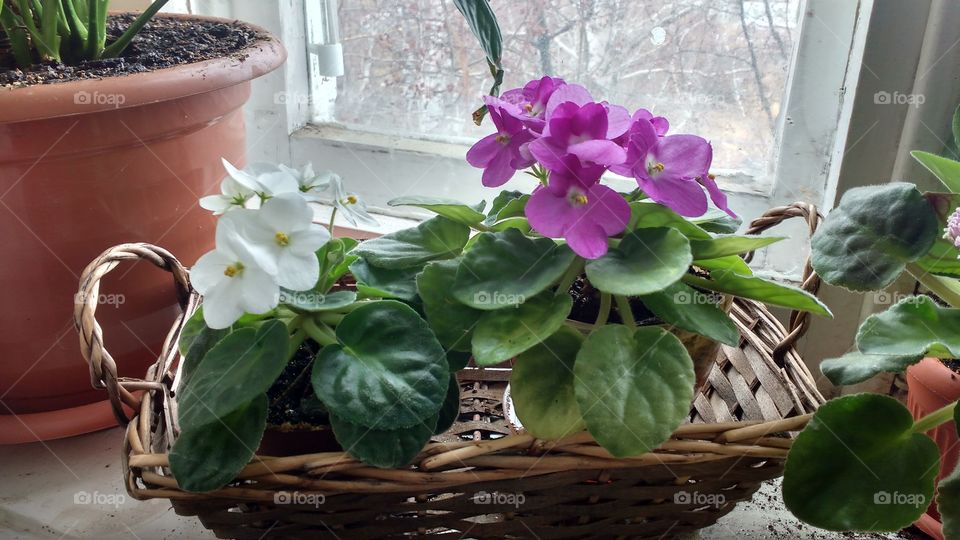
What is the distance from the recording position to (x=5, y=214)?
2.54 feet

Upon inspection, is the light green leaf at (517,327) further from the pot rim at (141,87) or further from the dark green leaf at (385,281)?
the pot rim at (141,87)

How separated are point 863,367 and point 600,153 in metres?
0.27

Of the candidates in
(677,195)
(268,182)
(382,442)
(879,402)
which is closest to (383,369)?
(382,442)

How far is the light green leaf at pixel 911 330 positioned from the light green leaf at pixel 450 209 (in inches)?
12.6

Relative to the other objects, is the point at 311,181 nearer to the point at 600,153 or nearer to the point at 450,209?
the point at 450,209

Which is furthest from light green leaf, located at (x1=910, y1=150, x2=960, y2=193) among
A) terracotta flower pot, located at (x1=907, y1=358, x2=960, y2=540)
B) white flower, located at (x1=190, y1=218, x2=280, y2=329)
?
white flower, located at (x1=190, y1=218, x2=280, y2=329)

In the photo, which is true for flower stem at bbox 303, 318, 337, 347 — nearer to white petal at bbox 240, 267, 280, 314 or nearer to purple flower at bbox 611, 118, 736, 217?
white petal at bbox 240, 267, 280, 314

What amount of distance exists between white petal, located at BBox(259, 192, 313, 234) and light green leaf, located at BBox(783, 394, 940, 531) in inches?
15.3

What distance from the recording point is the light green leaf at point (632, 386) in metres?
0.53

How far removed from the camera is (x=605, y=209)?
59 cm

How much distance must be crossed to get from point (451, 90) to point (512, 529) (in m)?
0.73

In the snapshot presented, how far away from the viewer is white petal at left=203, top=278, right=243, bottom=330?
54 cm

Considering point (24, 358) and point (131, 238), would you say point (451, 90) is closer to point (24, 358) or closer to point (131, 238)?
point (131, 238)

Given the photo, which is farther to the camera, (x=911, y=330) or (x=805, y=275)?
(x=805, y=275)
